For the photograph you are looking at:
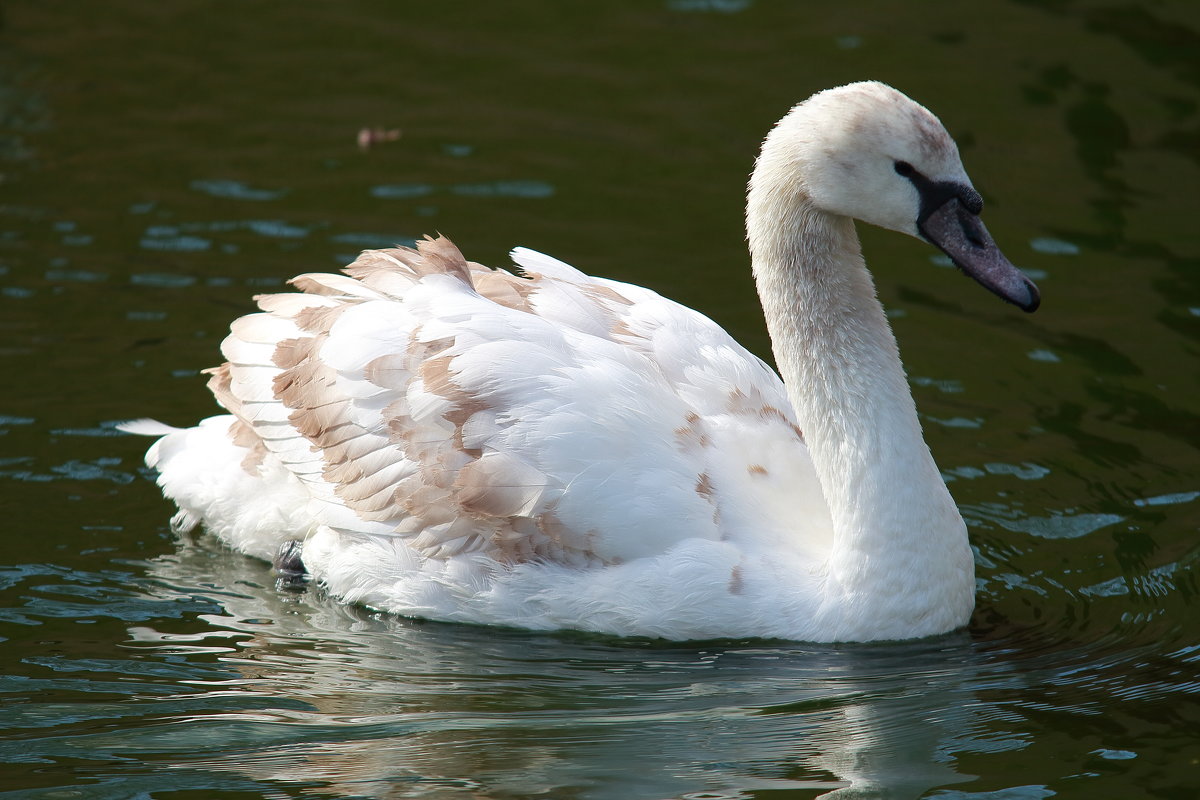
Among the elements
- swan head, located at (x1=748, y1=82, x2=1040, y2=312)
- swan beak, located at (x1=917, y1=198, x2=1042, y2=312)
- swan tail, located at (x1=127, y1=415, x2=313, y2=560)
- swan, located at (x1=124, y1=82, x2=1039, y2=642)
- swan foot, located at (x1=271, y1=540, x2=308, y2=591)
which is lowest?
swan foot, located at (x1=271, y1=540, x2=308, y2=591)

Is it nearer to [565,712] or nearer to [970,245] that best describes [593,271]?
[970,245]

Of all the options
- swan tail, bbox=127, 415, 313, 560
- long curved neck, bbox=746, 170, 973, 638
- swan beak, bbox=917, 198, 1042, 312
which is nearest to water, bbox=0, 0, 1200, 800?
swan tail, bbox=127, 415, 313, 560

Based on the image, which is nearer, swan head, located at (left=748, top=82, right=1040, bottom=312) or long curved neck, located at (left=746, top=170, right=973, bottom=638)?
swan head, located at (left=748, top=82, right=1040, bottom=312)

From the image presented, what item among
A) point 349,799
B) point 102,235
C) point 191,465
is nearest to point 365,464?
point 191,465

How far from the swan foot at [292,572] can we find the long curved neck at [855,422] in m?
2.19

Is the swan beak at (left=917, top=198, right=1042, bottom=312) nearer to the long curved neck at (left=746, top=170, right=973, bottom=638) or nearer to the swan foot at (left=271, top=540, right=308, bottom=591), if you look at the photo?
the long curved neck at (left=746, top=170, right=973, bottom=638)

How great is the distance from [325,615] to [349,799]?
5.08ft

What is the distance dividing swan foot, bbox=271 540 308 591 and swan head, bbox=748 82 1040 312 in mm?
2559

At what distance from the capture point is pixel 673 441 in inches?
240

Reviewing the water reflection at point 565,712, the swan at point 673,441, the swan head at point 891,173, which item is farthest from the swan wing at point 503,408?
the swan head at point 891,173

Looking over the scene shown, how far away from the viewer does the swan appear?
5887mm

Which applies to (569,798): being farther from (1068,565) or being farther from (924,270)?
(924,270)

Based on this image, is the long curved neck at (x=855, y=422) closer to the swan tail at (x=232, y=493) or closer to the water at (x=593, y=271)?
the water at (x=593, y=271)

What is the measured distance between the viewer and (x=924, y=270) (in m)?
9.61
